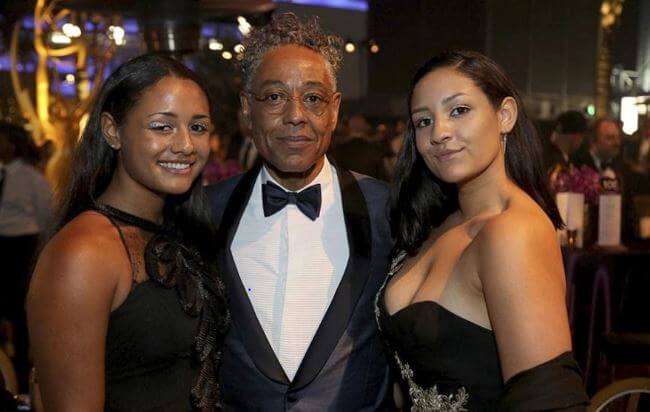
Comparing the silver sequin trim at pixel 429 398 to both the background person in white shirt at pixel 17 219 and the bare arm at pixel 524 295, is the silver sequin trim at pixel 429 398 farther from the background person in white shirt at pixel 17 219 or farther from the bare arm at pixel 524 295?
the background person in white shirt at pixel 17 219

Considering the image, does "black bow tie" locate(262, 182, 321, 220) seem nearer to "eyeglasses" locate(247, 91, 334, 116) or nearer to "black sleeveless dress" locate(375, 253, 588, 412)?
"eyeglasses" locate(247, 91, 334, 116)

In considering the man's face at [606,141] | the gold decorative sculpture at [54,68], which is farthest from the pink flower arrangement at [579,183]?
the gold decorative sculpture at [54,68]

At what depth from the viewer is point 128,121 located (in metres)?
2.10

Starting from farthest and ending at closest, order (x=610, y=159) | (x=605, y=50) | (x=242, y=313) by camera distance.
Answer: (x=605, y=50)
(x=610, y=159)
(x=242, y=313)

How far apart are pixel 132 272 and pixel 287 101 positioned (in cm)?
81

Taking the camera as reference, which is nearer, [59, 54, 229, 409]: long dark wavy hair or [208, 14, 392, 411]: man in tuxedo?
[59, 54, 229, 409]: long dark wavy hair

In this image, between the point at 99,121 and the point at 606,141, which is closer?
the point at 99,121

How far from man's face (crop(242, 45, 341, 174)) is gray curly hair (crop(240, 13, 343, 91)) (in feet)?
0.10

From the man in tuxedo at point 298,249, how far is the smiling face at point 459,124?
0.54m

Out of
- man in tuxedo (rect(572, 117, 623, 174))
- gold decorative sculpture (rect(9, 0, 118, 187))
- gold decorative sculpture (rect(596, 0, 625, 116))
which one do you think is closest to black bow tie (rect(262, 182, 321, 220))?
man in tuxedo (rect(572, 117, 623, 174))

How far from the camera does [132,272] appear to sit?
1996 mm

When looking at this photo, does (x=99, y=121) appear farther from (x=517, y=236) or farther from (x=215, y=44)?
(x=215, y=44)

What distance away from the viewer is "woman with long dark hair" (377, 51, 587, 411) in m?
1.75

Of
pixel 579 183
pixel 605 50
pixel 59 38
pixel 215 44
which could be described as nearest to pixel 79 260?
pixel 579 183
